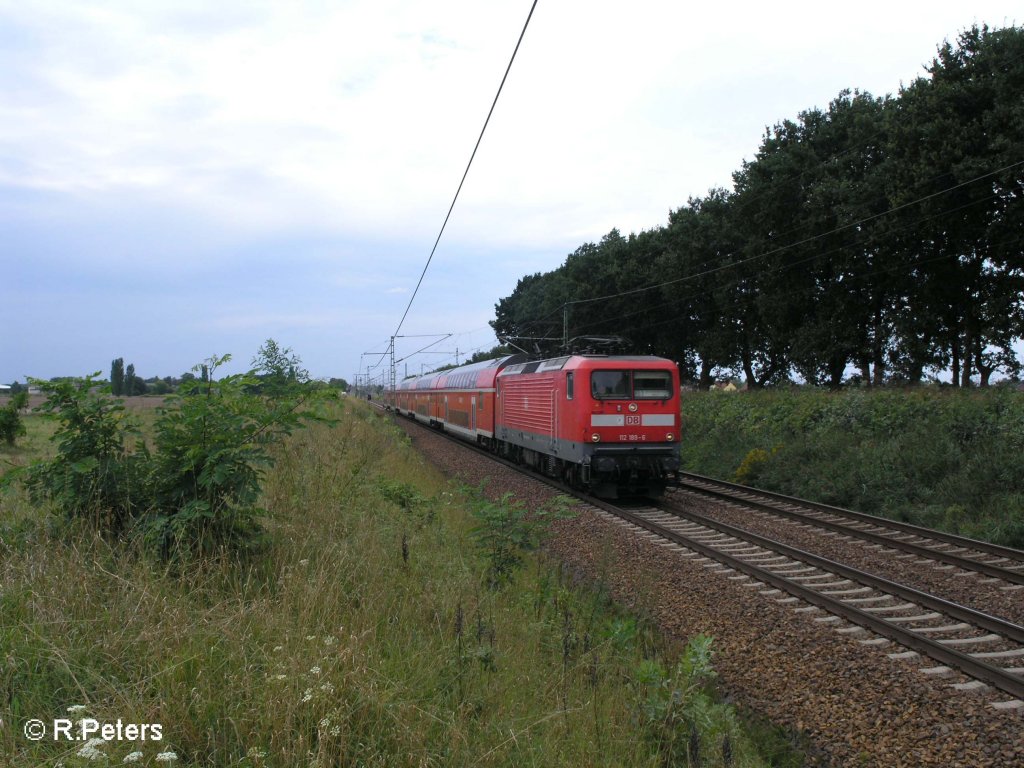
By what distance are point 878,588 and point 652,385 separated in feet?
22.3

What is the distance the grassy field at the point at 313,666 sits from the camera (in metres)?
3.25

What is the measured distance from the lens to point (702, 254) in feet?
126

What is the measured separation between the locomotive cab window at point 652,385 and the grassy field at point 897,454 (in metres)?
3.78

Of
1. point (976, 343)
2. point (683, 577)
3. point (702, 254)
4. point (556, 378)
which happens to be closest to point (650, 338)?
point (702, 254)

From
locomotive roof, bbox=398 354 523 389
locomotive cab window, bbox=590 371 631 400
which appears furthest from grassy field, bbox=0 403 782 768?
locomotive roof, bbox=398 354 523 389

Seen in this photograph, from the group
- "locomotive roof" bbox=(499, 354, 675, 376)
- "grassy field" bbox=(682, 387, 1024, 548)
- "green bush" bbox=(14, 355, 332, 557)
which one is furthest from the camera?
"locomotive roof" bbox=(499, 354, 675, 376)

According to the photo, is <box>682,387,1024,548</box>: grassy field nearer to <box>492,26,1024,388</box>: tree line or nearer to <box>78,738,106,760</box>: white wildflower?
<box>492,26,1024,388</box>: tree line

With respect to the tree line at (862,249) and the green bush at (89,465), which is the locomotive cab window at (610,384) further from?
the green bush at (89,465)

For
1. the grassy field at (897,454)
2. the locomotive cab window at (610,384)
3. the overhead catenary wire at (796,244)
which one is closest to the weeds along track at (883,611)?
the grassy field at (897,454)

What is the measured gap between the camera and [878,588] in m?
7.90

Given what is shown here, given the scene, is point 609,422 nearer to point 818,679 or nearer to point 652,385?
point 652,385

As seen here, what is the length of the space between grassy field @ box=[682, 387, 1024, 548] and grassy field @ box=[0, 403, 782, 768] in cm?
831

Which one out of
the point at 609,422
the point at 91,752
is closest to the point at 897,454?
the point at 609,422

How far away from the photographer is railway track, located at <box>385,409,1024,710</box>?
5867 millimetres
